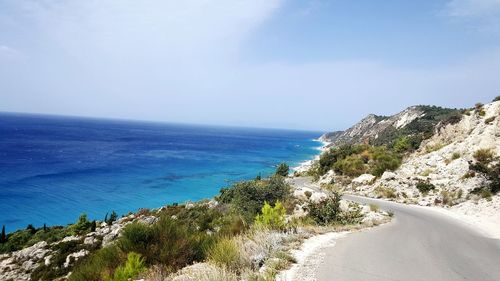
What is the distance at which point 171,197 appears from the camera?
53312mm

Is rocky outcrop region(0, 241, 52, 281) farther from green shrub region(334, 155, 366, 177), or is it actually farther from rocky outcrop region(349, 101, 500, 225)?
green shrub region(334, 155, 366, 177)

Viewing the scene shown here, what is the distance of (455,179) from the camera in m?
23.3

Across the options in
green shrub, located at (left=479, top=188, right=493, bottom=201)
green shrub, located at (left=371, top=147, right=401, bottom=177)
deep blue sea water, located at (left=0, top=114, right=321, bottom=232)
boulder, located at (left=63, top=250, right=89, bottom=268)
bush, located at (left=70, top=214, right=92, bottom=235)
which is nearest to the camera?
green shrub, located at (left=479, top=188, right=493, bottom=201)

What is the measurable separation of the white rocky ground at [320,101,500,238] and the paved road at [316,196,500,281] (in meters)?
4.12

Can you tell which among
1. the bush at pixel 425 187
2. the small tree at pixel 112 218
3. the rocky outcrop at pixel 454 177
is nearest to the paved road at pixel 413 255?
the rocky outcrop at pixel 454 177

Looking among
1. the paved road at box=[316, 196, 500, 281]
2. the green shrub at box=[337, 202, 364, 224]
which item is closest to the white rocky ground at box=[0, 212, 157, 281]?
the green shrub at box=[337, 202, 364, 224]

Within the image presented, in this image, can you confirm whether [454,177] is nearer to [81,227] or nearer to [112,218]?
[81,227]

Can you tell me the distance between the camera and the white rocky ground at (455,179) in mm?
18766

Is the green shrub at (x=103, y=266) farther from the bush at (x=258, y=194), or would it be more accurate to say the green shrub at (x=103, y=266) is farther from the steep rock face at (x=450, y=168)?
the steep rock face at (x=450, y=168)

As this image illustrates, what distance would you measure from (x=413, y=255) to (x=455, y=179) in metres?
17.6

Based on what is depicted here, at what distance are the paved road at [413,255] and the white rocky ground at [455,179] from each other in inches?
162

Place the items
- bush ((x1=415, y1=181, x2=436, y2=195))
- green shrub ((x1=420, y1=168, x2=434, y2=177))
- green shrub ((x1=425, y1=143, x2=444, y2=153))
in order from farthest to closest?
green shrub ((x1=425, y1=143, x2=444, y2=153))
green shrub ((x1=420, y1=168, x2=434, y2=177))
bush ((x1=415, y1=181, x2=436, y2=195))

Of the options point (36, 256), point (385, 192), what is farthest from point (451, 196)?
point (36, 256)

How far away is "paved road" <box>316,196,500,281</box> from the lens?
7.53 m
